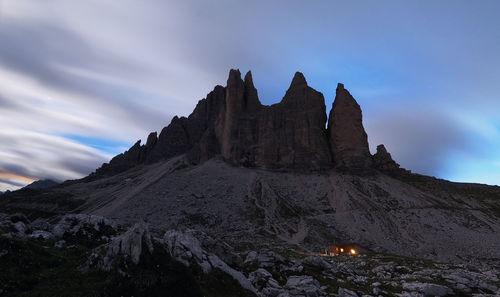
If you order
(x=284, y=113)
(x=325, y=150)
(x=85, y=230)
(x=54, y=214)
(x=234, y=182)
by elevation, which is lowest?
(x=54, y=214)

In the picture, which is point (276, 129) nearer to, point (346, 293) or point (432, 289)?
point (432, 289)

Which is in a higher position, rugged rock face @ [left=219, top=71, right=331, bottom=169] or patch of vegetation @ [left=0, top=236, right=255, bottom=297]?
rugged rock face @ [left=219, top=71, right=331, bottom=169]

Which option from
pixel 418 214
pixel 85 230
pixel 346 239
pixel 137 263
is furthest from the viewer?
pixel 418 214

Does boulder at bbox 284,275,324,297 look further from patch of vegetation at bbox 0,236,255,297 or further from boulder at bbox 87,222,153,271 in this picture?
boulder at bbox 87,222,153,271

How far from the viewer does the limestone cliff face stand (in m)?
118

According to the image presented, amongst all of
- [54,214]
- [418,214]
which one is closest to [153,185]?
[54,214]

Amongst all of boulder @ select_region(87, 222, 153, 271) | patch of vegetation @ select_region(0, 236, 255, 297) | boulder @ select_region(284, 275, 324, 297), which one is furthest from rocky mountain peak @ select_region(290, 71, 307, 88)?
boulder @ select_region(87, 222, 153, 271)

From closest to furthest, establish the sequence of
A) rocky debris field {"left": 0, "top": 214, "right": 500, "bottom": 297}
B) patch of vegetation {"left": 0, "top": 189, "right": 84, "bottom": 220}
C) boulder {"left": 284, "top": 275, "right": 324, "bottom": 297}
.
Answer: rocky debris field {"left": 0, "top": 214, "right": 500, "bottom": 297}, boulder {"left": 284, "top": 275, "right": 324, "bottom": 297}, patch of vegetation {"left": 0, "top": 189, "right": 84, "bottom": 220}

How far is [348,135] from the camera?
119m

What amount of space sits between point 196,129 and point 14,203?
324ft

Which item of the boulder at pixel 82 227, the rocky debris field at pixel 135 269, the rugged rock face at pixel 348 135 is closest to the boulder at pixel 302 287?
the rocky debris field at pixel 135 269

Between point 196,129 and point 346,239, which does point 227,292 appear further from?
point 196,129

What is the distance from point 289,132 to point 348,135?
2477 centimetres

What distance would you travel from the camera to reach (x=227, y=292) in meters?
14.7
